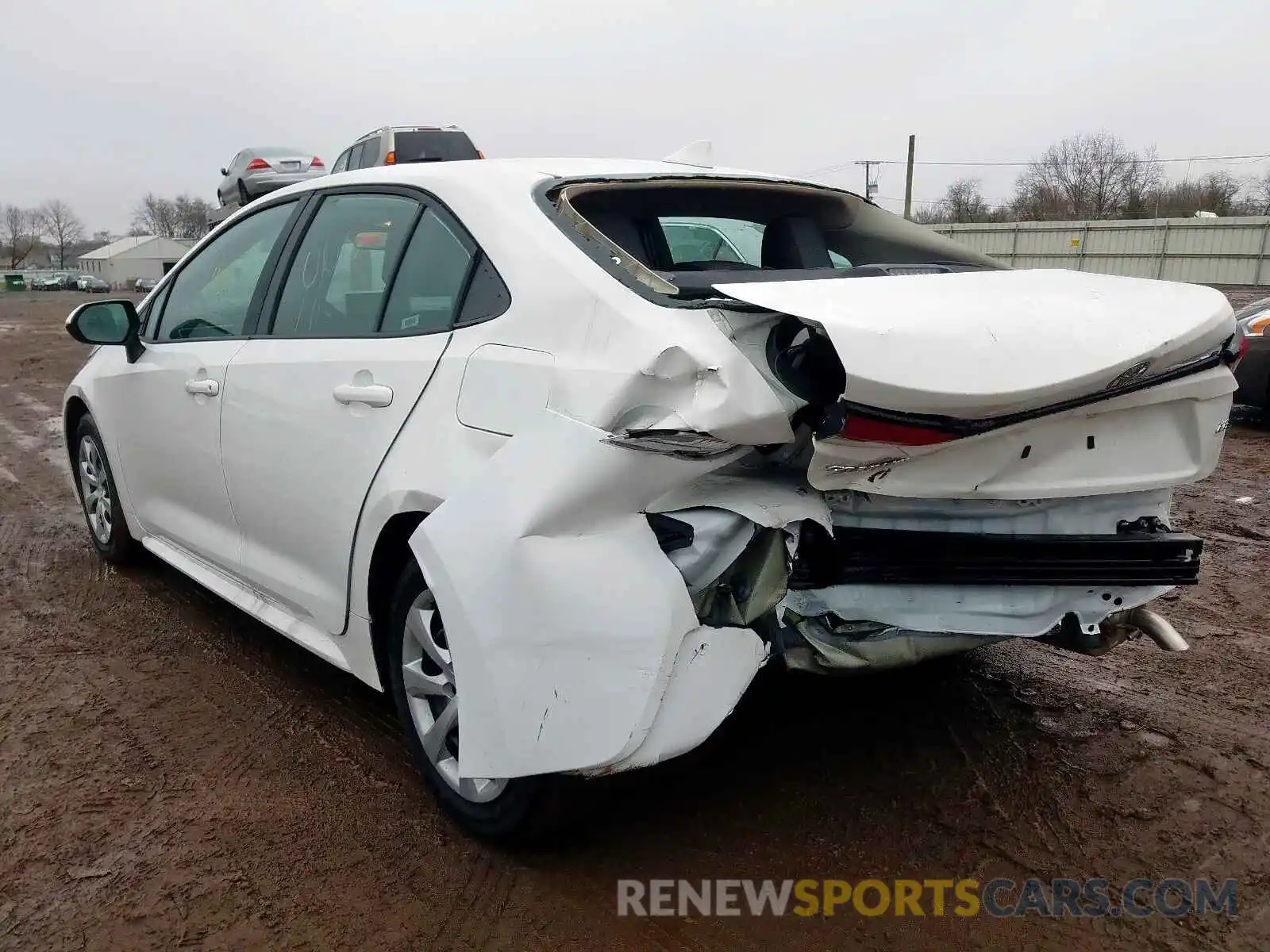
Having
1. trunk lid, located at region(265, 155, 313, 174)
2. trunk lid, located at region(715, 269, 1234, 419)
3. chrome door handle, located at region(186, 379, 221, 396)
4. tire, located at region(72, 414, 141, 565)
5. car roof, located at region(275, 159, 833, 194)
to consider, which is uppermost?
trunk lid, located at region(265, 155, 313, 174)

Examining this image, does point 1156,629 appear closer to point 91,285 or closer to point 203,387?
point 203,387

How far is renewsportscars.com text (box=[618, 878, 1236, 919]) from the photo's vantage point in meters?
2.26

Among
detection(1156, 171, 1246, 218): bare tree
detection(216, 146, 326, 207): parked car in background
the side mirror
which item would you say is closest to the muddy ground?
the side mirror

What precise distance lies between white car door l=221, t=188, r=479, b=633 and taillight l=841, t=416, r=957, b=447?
108cm

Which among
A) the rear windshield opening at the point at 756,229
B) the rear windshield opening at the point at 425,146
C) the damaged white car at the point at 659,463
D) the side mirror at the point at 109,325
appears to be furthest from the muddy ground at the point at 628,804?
the rear windshield opening at the point at 425,146

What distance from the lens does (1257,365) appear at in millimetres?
7988

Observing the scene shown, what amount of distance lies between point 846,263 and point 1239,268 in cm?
2661

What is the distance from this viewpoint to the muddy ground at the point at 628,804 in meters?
2.23

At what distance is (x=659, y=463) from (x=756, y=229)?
70.9 inches

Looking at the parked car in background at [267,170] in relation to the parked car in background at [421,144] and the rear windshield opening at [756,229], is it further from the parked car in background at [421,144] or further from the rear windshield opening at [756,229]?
the rear windshield opening at [756,229]

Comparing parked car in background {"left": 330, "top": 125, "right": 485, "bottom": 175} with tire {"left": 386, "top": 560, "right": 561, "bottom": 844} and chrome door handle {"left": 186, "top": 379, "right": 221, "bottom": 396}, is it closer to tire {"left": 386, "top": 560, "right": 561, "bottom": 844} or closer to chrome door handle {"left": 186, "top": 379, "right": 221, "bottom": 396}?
chrome door handle {"left": 186, "top": 379, "right": 221, "bottom": 396}

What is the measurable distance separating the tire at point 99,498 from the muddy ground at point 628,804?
2.27 feet

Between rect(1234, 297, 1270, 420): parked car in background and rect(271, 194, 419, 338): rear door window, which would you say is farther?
rect(1234, 297, 1270, 420): parked car in background

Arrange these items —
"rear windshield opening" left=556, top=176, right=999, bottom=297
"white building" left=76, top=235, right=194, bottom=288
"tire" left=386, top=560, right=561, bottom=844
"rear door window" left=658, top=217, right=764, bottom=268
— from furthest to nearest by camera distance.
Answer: "white building" left=76, top=235, right=194, bottom=288
"rear door window" left=658, top=217, right=764, bottom=268
"rear windshield opening" left=556, top=176, right=999, bottom=297
"tire" left=386, top=560, right=561, bottom=844
